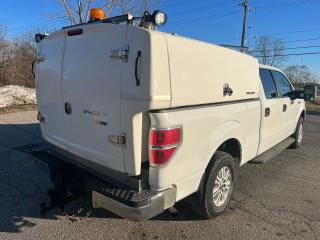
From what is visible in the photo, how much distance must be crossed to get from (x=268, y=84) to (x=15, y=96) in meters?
13.8

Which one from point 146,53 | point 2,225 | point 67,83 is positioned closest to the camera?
point 146,53

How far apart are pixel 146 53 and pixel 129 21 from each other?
0.45 m

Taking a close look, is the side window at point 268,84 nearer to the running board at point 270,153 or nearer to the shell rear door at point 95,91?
the running board at point 270,153

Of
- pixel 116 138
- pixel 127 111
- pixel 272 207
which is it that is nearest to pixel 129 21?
pixel 127 111

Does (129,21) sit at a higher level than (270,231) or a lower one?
higher

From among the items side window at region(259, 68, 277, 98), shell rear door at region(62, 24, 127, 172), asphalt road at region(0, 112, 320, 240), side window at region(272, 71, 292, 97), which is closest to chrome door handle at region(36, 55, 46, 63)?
shell rear door at region(62, 24, 127, 172)

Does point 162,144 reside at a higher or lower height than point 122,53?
lower

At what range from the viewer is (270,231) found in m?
3.73

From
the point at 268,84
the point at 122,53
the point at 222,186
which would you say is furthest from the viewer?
the point at 268,84

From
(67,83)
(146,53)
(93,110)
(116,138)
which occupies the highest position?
(146,53)

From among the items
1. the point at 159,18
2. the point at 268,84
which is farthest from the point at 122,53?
the point at 268,84

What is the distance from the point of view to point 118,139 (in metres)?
3.05

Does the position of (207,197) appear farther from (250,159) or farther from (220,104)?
(250,159)

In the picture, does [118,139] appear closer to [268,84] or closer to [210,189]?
[210,189]
